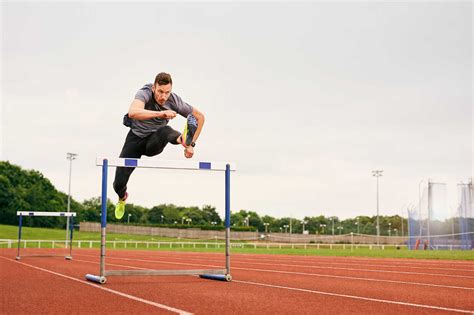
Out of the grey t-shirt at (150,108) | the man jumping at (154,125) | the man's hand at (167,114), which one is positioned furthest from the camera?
the grey t-shirt at (150,108)

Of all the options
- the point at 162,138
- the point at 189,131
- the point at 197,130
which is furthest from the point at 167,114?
the point at 197,130

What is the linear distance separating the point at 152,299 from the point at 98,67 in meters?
8.80

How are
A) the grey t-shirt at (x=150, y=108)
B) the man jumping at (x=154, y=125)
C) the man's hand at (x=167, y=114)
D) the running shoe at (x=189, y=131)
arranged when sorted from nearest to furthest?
the man's hand at (x=167, y=114) < the man jumping at (x=154, y=125) < the grey t-shirt at (x=150, y=108) < the running shoe at (x=189, y=131)

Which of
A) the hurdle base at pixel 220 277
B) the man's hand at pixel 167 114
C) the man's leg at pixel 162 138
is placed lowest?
the hurdle base at pixel 220 277

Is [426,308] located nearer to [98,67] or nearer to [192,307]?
[192,307]

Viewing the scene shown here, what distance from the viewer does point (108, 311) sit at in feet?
18.7

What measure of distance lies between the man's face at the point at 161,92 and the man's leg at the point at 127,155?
29.6 inches

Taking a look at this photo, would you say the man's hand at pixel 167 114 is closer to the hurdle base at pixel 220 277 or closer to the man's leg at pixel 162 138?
the man's leg at pixel 162 138

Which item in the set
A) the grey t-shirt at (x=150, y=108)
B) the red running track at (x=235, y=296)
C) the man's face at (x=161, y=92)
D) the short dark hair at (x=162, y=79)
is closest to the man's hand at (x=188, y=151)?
the grey t-shirt at (x=150, y=108)

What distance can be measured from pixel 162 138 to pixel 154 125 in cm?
24

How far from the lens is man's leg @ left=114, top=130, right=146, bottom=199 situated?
9.23 m

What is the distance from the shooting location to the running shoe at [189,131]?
359 inches

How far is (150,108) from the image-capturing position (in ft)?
A: 29.3

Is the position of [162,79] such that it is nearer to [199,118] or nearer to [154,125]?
[154,125]
